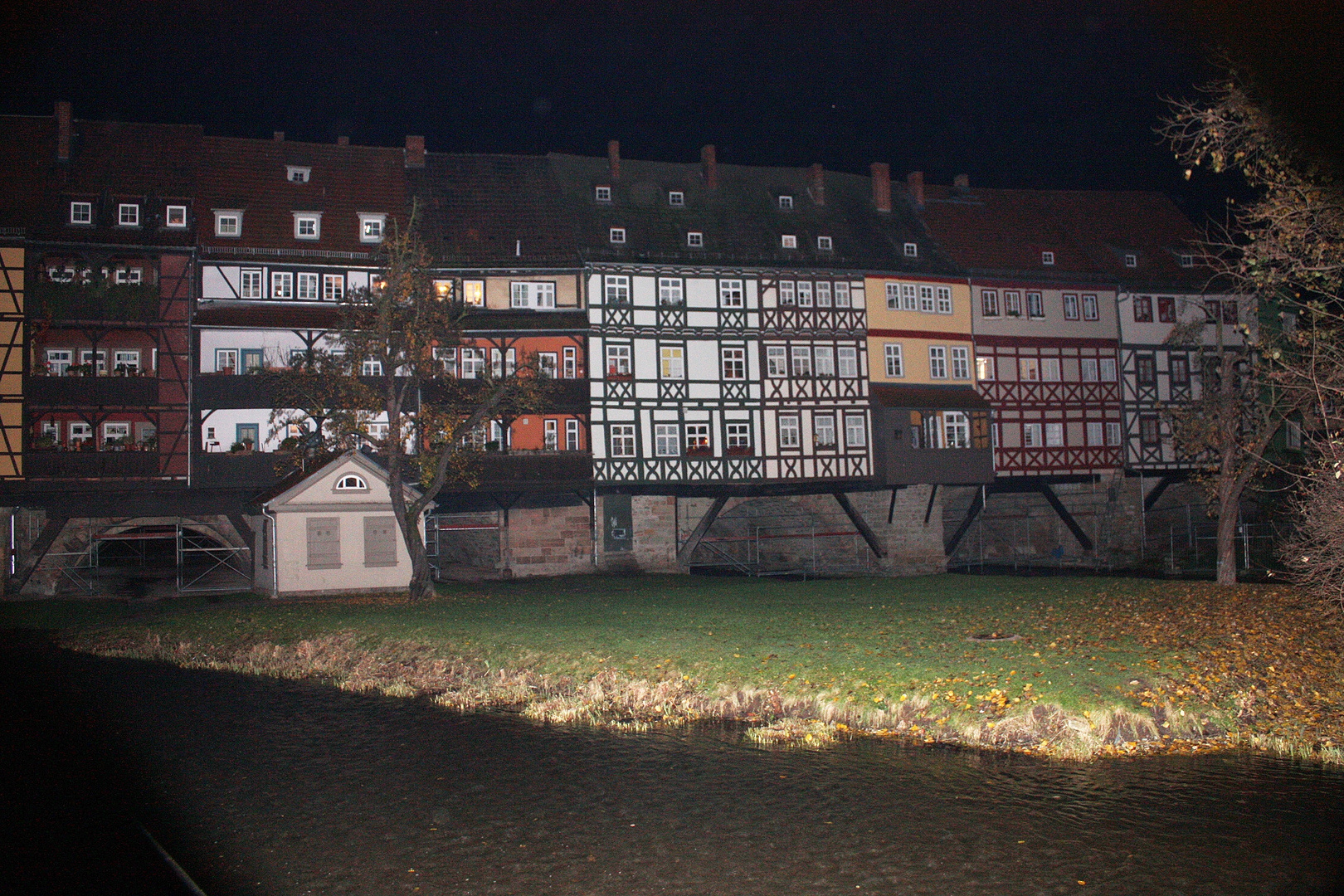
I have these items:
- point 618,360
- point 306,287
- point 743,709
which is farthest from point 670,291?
point 743,709

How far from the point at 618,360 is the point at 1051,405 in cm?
1764

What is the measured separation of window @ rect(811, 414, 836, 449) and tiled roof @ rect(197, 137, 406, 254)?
16.8m

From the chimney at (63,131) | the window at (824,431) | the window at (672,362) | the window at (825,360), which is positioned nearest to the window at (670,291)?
the window at (672,362)

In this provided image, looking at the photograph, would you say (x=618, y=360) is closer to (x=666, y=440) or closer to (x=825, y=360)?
(x=666, y=440)

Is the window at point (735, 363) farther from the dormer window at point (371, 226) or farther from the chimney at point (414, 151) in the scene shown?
the chimney at point (414, 151)

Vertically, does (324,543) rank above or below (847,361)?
below

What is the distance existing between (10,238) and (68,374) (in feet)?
15.4

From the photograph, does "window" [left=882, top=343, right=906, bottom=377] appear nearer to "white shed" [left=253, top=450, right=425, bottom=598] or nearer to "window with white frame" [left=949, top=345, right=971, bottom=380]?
"window with white frame" [left=949, top=345, right=971, bottom=380]

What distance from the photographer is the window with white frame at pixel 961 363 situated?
40000 millimetres

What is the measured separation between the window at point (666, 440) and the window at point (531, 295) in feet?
19.1

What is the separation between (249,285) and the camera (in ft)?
116

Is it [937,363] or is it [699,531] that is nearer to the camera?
[699,531]

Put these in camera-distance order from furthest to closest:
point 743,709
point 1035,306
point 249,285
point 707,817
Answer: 1. point 1035,306
2. point 249,285
3. point 743,709
4. point 707,817

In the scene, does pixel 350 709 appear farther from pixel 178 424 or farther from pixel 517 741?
pixel 178 424
